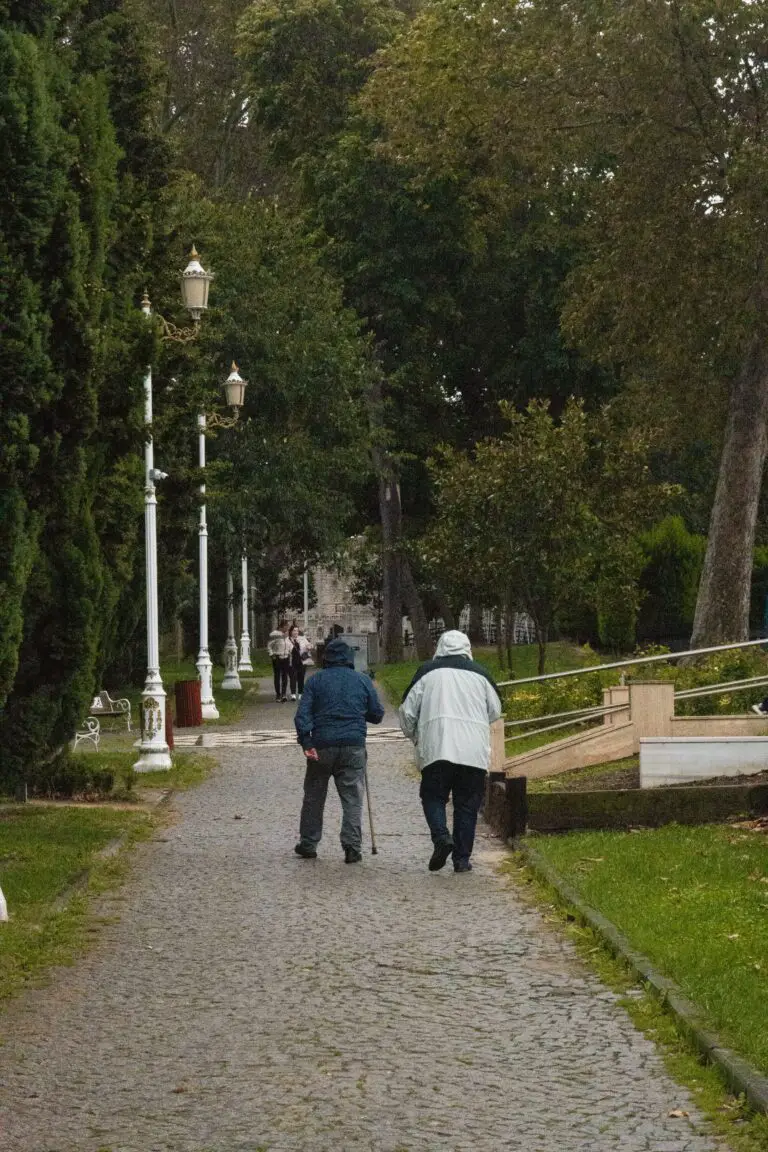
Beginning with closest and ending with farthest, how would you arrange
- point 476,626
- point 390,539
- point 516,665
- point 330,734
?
point 330,734 → point 516,665 → point 390,539 → point 476,626

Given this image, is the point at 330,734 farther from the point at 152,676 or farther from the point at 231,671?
the point at 231,671

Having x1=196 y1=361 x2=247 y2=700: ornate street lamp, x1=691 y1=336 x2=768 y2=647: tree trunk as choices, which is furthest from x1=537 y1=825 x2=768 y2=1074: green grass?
x1=691 y1=336 x2=768 y2=647: tree trunk

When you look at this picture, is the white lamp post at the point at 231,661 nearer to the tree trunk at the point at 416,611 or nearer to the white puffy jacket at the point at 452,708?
the tree trunk at the point at 416,611

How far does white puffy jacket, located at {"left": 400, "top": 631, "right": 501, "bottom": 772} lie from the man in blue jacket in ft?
1.53

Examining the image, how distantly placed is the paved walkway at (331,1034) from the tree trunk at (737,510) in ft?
69.9

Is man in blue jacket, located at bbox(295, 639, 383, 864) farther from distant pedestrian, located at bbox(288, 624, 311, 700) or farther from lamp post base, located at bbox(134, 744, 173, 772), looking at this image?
distant pedestrian, located at bbox(288, 624, 311, 700)

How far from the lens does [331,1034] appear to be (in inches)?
342

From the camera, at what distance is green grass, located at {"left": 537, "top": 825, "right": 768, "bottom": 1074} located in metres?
8.74

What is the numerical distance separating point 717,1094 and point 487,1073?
3.17 feet

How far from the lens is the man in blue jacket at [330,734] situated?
15398 millimetres

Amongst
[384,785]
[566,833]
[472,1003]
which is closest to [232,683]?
[384,785]

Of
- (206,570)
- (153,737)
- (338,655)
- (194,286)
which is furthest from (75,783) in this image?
(206,570)

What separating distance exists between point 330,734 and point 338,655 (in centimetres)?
66

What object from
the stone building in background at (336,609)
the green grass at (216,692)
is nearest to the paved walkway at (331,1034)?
the green grass at (216,692)
